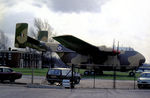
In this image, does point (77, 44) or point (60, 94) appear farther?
point (77, 44)

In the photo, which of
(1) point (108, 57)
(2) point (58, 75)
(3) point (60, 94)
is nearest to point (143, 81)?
(2) point (58, 75)

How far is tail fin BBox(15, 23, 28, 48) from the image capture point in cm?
2008

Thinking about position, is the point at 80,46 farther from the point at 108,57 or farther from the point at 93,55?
the point at 108,57

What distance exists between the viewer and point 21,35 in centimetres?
2023

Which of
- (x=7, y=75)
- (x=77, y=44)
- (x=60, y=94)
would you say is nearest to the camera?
(x=60, y=94)

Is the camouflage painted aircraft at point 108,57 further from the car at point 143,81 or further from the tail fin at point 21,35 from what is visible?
the tail fin at point 21,35

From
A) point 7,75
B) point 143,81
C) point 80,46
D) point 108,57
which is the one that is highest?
Result: point 80,46

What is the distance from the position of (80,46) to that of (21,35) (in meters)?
12.6

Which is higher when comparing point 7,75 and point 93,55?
point 93,55

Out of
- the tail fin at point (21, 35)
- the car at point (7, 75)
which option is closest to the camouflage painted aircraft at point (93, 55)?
the car at point (7, 75)

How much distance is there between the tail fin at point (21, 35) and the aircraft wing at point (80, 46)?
740 centimetres

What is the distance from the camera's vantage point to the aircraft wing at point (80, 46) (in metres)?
28.6

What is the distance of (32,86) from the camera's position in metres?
17.3

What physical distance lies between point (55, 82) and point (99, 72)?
16270 mm
